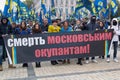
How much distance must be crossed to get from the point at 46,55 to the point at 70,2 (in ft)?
356

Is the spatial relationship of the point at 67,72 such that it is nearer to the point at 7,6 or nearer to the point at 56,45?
the point at 56,45

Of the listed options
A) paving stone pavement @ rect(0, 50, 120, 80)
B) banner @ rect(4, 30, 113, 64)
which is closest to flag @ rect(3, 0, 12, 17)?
paving stone pavement @ rect(0, 50, 120, 80)

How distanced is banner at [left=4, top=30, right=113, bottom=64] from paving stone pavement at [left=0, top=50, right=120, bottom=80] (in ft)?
1.27

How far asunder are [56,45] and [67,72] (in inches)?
58.0

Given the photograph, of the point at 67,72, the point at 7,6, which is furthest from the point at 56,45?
the point at 7,6

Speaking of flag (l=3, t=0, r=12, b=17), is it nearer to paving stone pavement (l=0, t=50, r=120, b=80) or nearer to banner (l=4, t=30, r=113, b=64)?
paving stone pavement (l=0, t=50, r=120, b=80)

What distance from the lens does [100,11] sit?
19.9 m

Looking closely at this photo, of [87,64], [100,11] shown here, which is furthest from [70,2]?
[87,64]

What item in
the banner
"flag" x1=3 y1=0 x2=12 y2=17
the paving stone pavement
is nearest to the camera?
the paving stone pavement

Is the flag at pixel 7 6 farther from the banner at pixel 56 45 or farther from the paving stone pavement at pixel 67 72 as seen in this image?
the banner at pixel 56 45

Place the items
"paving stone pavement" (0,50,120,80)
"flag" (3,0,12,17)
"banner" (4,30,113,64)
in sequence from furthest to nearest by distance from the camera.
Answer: "flag" (3,0,12,17), "banner" (4,30,113,64), "paving stone pavement" (0,50,120,80)

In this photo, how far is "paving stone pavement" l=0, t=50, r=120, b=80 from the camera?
10383 millimetres

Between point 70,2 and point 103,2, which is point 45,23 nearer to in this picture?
point 103,2

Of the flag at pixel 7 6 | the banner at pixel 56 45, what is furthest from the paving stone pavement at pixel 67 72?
the flag at pixel 7 6
